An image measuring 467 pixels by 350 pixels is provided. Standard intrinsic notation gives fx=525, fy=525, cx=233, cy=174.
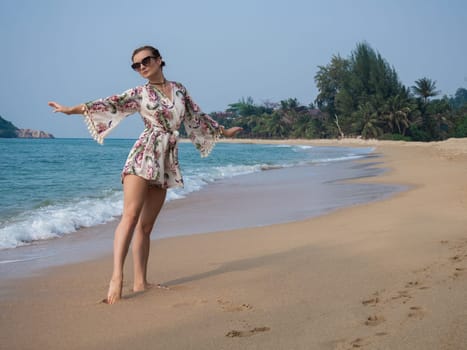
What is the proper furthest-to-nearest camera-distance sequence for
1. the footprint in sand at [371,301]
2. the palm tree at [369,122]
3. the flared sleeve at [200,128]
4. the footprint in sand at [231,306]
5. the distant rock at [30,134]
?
the distant rock at [30,134] → the palm tree at [369,122] → the flared sleeve at [200,128] → the footprint in sand at [231,306] → the footprint in sand at [371,301]

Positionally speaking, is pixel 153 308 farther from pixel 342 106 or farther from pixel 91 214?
pixel 342 106

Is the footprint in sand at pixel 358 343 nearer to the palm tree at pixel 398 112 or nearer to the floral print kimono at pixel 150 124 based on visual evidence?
the floral print kimono at pixel 150 124

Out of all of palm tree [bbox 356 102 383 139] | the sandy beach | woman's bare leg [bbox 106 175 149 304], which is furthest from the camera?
palm tree [bbox 356 102 383 139]

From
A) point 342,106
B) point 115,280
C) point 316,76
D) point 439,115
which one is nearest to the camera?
point 115,280

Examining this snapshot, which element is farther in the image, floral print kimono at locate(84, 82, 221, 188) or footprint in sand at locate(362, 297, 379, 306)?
floral print kimono at locate(84, 82, 221, 188)

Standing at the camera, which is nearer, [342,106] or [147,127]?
[147,127]

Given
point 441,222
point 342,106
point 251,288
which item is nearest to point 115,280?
point 251,288

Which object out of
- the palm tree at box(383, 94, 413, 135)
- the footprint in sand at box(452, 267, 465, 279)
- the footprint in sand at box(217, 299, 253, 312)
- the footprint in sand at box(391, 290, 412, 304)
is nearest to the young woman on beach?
the footprint in sand at box(217, 299, 253, 312)

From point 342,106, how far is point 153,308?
68.7 m

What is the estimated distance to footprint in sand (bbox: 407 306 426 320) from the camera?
254cm

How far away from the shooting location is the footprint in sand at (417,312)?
2.54 metres

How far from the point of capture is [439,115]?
61.3 m

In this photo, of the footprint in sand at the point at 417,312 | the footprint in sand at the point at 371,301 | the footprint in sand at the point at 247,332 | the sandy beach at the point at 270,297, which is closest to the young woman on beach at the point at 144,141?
the sandy beach at the point at 270,297

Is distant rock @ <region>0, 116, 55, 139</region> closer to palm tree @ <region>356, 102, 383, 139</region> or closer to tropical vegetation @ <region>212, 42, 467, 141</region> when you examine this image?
tropical vegetation @ <region>212, 42, 467, 141</region>
